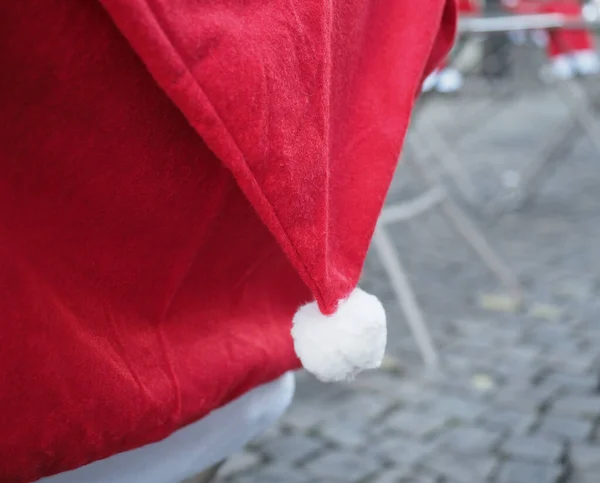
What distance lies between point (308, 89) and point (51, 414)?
0.33 metres

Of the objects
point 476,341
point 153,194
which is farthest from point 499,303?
point 153,194

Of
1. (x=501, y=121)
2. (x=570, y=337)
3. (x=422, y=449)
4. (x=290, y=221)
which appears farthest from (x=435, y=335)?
(x=501, y=121)

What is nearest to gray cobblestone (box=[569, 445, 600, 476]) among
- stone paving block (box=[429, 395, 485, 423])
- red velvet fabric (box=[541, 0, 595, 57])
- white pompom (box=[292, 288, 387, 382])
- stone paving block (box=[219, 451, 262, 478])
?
stone paving block (box=[429, 395, 485, 423])

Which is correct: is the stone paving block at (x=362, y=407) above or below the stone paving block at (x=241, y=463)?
above

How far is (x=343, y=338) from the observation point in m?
0.75

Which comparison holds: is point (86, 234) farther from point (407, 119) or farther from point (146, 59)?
point (407, 119)

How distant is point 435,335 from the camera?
2684 mm

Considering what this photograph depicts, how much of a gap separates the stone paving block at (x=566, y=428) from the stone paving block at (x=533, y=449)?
0.13ft

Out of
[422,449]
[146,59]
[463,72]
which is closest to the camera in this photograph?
[146,59]

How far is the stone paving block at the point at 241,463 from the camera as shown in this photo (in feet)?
6.16

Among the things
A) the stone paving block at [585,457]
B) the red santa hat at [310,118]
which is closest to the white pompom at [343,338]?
the red santa hat at [310,118]

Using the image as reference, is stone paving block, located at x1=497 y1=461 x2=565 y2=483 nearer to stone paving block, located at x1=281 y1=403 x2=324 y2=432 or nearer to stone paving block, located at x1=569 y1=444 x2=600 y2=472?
stone paving block, located at x1=569 y1=444 x2=600 y2=472

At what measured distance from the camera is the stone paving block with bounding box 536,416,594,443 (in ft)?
6.51

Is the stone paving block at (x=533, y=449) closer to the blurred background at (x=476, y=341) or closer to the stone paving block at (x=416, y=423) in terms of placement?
the blurred background at (x=476, y=341)
